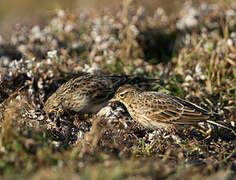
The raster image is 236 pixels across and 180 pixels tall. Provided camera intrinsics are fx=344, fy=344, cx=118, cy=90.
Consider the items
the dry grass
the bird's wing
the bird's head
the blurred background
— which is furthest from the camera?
the blurred background

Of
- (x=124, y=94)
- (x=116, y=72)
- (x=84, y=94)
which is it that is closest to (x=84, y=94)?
(x=84, y=94)

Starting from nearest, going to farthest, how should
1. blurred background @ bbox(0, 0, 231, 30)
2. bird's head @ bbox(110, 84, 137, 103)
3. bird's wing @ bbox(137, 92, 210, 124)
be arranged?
1. bird's wing @ bbox(137, 92, 210, 124)
2. bird's head @ bbox(110, 84, 137, 103)
3. blurred background @ bbox(0, 0, 231, 30)

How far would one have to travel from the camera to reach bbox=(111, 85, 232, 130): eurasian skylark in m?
5.66

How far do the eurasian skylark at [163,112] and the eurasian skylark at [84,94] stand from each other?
0.50 meters

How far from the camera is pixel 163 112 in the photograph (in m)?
5.76

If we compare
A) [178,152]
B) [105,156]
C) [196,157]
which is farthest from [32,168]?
[196,157]

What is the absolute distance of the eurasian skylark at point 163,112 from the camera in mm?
5660

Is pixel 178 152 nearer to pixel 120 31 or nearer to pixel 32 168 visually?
pixel 32 168

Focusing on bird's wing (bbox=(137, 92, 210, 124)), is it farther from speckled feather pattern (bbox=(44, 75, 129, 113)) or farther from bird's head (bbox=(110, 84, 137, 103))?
speckled feather pattern (bbox=(44, 75, 129, 113))

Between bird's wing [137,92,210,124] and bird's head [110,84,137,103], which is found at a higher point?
bird's head [110,84,137,103]

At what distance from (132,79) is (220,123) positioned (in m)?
1.93

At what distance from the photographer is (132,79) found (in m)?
6.72

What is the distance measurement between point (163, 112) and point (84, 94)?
4.88 feet

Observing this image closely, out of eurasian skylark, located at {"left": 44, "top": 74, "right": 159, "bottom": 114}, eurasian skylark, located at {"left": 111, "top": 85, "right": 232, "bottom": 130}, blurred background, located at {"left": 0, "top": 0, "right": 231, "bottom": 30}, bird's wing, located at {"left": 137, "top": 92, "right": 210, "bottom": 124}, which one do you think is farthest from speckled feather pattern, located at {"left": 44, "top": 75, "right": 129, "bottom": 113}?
blurred background, located at {"left": 0, "top": 0, "right": 231, "bottom": 30}
